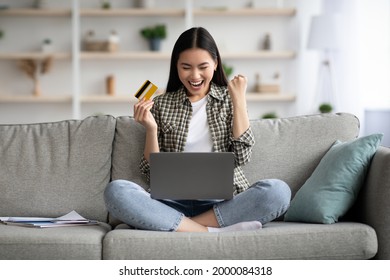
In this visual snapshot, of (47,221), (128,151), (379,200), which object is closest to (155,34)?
(128,151)

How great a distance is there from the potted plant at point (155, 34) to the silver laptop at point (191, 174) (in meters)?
4.13

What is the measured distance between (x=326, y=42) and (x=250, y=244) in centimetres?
404

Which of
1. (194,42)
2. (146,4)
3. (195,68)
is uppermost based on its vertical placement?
(146,4)

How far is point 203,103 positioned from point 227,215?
0.55 m

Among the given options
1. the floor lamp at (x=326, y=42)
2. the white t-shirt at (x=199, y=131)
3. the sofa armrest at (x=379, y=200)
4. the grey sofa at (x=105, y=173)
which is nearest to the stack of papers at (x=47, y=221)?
the grey sofa at (x=105, y=173)

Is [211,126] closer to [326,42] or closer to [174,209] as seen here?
[174,209]

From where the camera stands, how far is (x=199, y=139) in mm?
2754

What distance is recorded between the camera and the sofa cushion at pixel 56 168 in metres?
2.78

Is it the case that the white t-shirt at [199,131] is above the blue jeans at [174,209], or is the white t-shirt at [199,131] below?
above

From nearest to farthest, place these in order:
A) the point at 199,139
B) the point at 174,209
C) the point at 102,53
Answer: the point at 174,209 < the point at 199,139 < the point at 102,53

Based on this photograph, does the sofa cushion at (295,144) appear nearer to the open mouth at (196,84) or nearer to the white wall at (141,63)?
the open mouth at (196,84)

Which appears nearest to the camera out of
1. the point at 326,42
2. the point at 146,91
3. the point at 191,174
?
the point at 191,174

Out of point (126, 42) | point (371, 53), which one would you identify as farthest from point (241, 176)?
point (126, 42)

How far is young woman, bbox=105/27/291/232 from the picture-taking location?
2.44 metres
